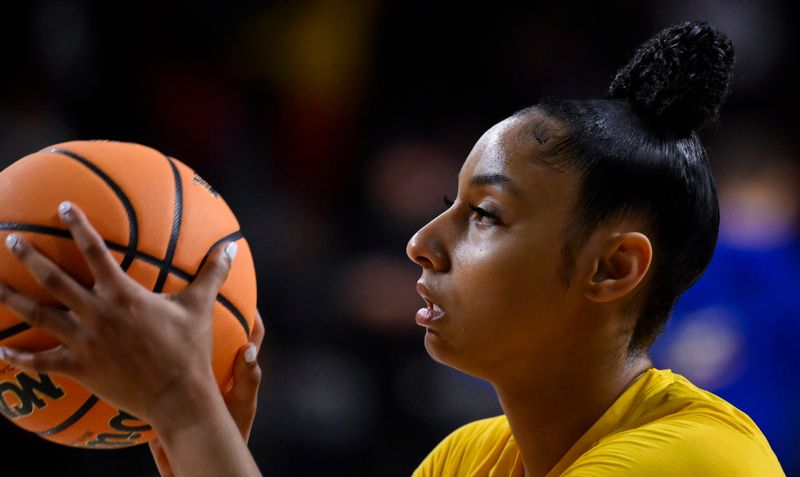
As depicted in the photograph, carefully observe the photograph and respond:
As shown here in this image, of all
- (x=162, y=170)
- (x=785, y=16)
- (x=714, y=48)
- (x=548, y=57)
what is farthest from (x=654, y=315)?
(x=785, y=16)

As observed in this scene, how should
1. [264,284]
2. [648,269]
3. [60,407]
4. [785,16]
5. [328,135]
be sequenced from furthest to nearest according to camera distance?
1. [785,16]
2. [328,135]
3. [264,284]
4. [648,269]
5. [60,407]

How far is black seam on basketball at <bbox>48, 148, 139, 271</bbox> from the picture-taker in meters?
1.80

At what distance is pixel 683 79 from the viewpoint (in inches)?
79.9

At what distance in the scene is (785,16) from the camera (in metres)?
6.14

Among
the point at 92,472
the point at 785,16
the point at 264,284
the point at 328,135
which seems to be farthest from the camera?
the point at 785,16

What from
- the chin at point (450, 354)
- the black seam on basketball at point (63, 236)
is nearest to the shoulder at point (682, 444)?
the chin at point (450, 354)

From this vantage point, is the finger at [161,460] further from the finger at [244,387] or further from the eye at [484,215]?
the eye at [484,215]

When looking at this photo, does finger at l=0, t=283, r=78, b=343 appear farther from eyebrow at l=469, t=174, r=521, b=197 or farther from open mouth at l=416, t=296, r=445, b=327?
eyebrow at l=469, t=174, r=521, b=197

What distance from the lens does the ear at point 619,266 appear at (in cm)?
193

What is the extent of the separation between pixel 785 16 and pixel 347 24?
9.26 ft

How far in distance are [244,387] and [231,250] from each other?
0.32m

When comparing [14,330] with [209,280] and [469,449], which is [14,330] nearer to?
[209,280]

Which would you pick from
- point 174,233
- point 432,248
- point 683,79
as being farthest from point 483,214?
point 174,233

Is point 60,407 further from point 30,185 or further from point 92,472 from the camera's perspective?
point 92,472
